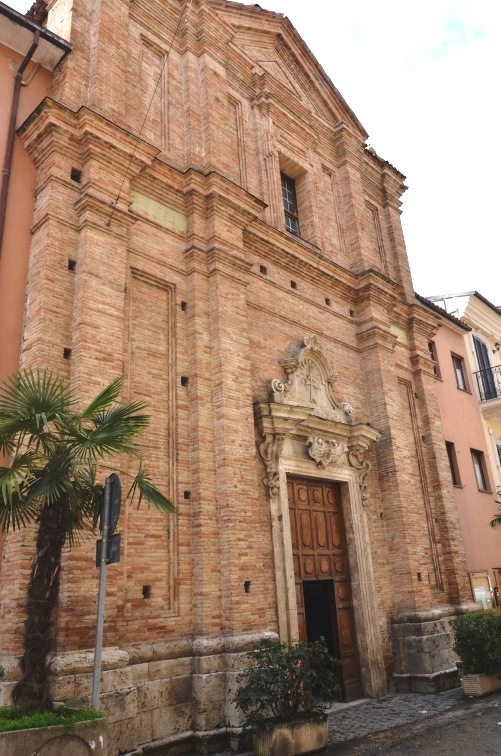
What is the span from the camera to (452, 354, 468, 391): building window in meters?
18.9

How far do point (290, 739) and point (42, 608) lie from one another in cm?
345

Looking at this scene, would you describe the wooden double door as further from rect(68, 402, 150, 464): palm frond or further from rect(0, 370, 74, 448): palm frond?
rect(0, 370, 74, 448): palm frond

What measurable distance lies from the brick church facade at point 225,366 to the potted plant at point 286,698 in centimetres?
69

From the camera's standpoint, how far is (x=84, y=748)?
204 inches

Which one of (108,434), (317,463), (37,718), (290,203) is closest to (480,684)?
(317,463)

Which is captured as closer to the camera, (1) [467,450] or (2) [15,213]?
(2) [15,213]

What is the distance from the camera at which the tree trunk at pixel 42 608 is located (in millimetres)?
5402

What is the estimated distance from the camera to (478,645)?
10.2m

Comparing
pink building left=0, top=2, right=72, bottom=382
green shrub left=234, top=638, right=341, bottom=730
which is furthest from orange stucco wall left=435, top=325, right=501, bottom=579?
pink building left=0, top=2, right=72, bottom=382

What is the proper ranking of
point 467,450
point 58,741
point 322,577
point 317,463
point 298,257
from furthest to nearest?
point 467,450 → point 298,257 → point 317,463 → point 322,577 → point 58,741

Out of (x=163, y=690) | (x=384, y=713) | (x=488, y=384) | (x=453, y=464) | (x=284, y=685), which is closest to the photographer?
(x=284, y=685)

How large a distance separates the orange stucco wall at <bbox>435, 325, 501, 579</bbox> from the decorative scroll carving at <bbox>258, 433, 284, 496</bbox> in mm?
7547

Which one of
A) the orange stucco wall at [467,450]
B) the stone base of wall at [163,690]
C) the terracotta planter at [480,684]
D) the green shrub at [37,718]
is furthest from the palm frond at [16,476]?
the orange stucco wall at [467,450]

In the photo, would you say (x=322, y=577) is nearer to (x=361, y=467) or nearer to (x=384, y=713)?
(x=384, y=713)
